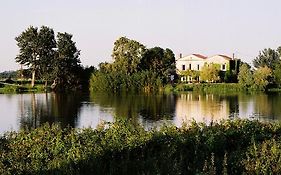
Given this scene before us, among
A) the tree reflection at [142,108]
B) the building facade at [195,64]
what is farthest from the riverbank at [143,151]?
the building facade at [195,64]

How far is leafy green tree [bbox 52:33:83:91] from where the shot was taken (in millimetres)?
81500

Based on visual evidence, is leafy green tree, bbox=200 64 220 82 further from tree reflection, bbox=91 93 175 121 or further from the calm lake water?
the calm lake water

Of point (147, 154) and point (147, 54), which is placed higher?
point (147, 54)

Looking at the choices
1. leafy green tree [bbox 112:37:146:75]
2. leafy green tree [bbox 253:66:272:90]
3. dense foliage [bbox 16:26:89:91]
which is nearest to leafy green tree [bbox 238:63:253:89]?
leafy green tree [bbox 253:66:272:90]

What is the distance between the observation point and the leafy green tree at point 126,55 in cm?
7881

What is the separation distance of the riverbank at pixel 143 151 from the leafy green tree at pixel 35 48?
7395 centimetres

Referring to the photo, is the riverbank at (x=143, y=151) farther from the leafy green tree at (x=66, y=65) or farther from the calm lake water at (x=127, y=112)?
the leafy green tree at (x=66, y=65)

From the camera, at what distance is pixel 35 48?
85.8m

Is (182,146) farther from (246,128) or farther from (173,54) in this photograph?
(173,54)

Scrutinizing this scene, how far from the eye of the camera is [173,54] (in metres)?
106

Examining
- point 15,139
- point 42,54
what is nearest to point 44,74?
point 42,54

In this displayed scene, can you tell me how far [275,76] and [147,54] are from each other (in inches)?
950

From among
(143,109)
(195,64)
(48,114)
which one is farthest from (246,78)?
(48,114)

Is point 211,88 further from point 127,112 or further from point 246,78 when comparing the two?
point 127,112
